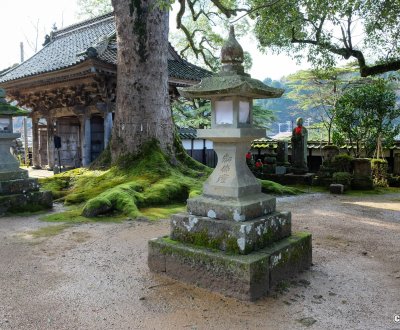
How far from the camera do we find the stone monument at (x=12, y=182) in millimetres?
7945

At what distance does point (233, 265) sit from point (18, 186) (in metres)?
6.25

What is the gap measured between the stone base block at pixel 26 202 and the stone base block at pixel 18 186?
0.11 metres

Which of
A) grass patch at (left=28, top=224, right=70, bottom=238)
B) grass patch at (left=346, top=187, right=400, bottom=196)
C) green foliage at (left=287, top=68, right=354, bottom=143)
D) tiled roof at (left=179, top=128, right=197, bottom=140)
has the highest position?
green foliage at (left=287, top=68, right=354, bottom=143)

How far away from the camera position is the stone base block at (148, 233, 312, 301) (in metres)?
3.60

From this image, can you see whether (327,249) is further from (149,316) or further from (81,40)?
(81,40)

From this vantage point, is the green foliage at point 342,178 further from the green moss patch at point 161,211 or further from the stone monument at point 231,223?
the stone monument at point 231,223

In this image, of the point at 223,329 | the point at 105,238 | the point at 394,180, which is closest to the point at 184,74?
the point at 394,180

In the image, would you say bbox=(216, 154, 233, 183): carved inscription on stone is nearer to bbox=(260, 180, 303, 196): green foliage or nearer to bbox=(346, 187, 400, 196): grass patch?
bbox=(260, 180, 303, 196): green foliage

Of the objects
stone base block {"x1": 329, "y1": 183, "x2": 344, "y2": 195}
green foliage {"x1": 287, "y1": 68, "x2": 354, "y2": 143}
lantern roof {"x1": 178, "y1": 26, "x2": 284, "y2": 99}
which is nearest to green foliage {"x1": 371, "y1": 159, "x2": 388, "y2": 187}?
stone base block {"x1": 329, "y1": 183, "x2": 344, "y2": 195}

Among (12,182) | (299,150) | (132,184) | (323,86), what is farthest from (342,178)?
(323,86)

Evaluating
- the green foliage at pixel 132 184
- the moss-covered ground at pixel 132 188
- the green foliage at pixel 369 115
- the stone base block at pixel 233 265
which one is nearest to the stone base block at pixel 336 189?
the moss-covered ground at pixel 132 188

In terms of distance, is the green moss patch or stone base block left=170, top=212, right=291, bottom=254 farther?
the green moss patch

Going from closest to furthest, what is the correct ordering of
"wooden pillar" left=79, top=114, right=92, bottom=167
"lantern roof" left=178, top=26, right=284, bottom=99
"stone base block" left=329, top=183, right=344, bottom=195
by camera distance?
"lantern roof" left=178, top=26, right=284, bottom=99
"stone base block" left=329, top=183, right=344, bottom=195
"wooden pillar" left=79, top=114, right=92, bottom=167

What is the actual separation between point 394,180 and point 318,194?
3.98m
